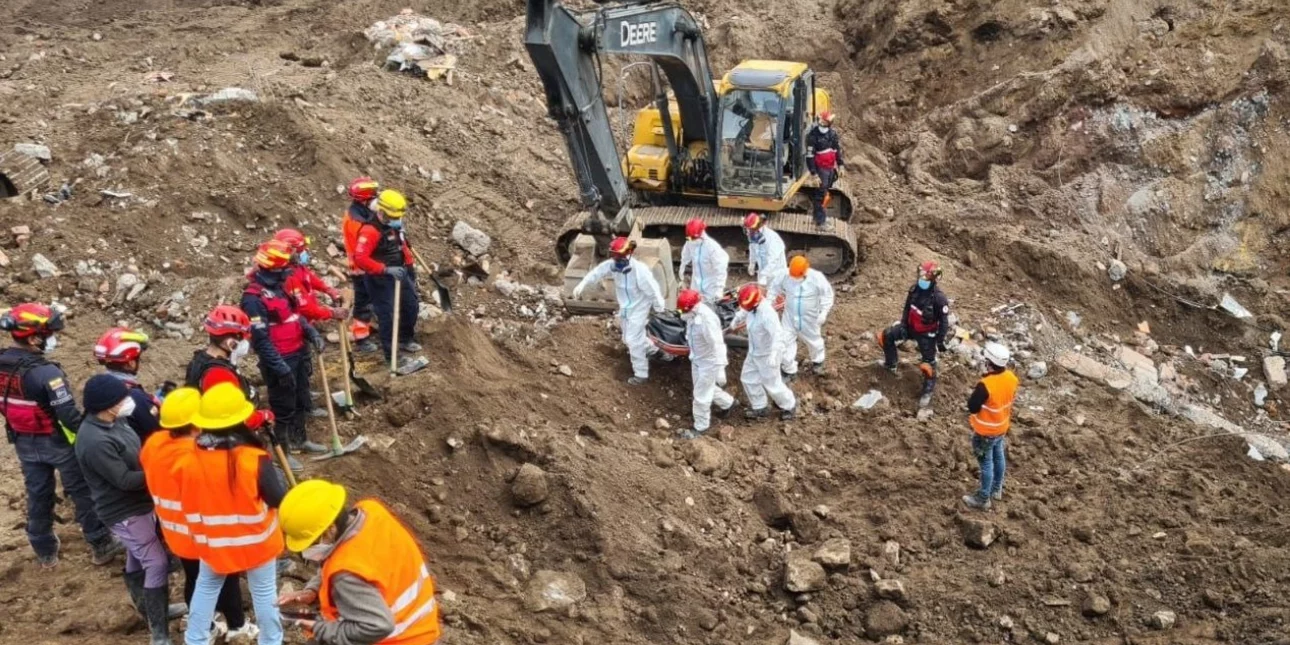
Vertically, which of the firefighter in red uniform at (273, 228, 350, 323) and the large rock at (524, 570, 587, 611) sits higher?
the firefighter in red uniform at (273, 228, 350, 323)

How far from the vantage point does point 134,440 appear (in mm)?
5164

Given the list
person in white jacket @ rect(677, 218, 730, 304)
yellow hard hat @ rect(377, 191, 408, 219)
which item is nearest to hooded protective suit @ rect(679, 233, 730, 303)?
person in white jacket @ rect(677, 218, 730, 304)

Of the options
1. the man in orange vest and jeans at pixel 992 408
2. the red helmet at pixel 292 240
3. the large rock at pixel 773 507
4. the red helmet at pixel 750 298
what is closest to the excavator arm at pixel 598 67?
the red helmet at pixel 750 298

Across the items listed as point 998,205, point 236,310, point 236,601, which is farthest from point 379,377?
point 998,205

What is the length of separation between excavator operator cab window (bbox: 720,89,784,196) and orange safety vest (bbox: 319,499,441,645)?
8458 millimetres

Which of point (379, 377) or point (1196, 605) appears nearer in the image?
point (1196, 605)

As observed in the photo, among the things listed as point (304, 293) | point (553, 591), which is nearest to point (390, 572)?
point (553, 591)

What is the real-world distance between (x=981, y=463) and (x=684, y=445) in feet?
8.19

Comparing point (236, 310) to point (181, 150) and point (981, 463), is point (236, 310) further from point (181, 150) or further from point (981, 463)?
point (181, 150)

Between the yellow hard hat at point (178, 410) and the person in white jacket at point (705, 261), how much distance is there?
20.8 feet

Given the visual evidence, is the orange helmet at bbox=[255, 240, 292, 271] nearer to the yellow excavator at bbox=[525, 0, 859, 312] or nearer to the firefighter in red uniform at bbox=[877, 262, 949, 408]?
the yellow excavator at bbox=[525, 0, 859, 312]

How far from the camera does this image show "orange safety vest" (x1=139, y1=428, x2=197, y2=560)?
471 centimetres

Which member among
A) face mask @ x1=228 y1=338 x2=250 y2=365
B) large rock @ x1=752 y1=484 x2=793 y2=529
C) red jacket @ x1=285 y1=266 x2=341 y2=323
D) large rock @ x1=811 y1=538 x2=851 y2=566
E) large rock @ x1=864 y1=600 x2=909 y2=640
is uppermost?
face mask @ x1=228 y1=338 x2=250 y2=365

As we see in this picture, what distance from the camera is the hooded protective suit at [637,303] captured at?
9.45 metres
